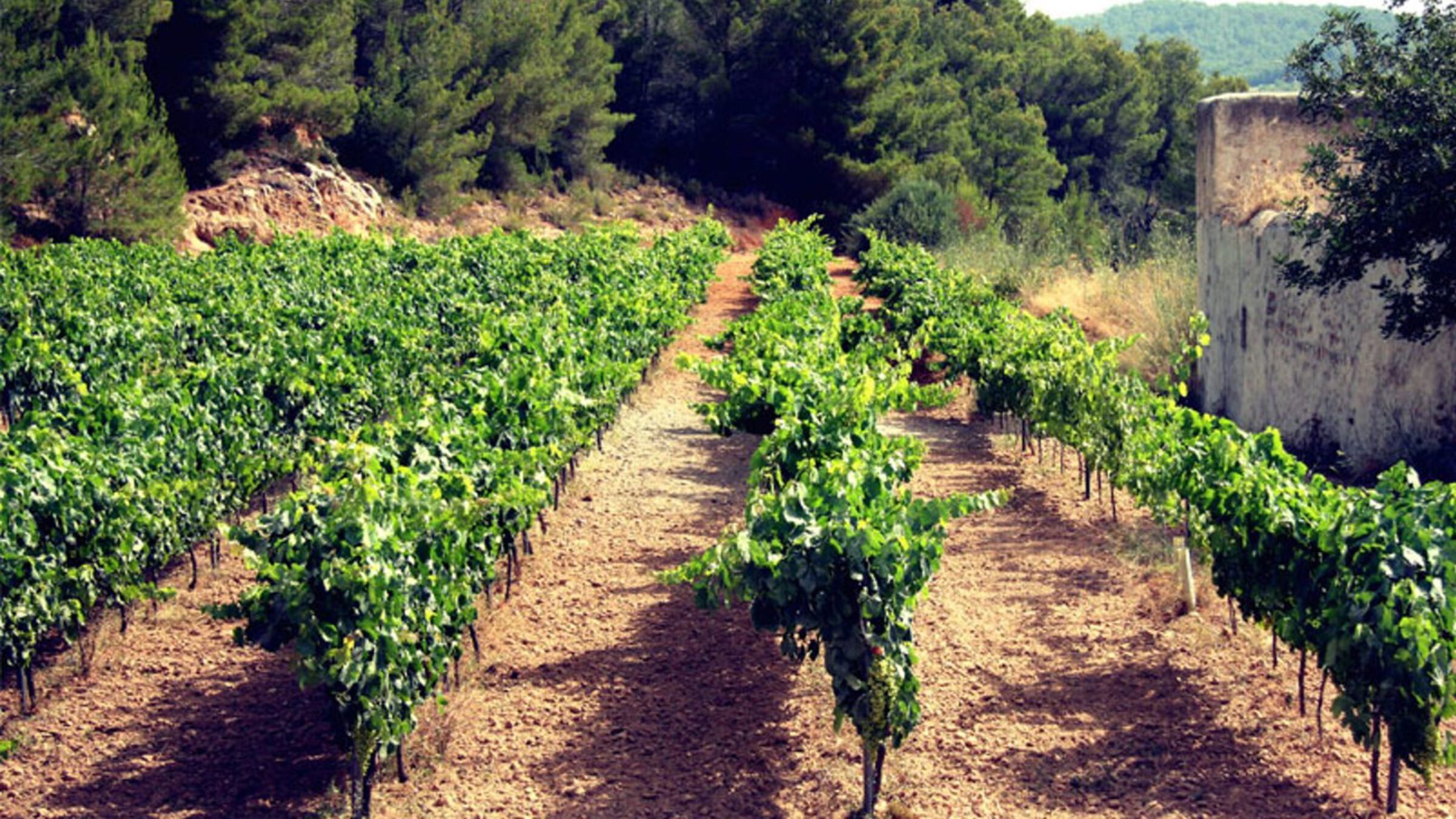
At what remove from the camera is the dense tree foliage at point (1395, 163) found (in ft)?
33.6

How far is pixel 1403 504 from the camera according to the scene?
5984mm

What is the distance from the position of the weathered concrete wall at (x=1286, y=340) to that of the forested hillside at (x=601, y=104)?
19248mm

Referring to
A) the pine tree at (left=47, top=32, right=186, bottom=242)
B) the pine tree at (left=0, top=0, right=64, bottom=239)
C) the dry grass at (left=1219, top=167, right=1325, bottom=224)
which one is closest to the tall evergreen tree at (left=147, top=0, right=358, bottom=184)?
the pine tree at (left=47, top=32, right=186, bottom=242)

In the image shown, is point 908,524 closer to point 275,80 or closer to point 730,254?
point 275,80

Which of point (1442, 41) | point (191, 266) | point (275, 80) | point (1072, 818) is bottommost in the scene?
point (1072, 818)

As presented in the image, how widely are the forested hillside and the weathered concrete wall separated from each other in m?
19.2

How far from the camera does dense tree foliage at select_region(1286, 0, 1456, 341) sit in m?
10.2

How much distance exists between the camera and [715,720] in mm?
6926

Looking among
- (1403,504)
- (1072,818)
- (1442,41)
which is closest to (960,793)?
(1072,818)

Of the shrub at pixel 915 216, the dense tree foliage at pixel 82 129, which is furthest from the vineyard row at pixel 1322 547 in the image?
the shrub at pixel 915 216

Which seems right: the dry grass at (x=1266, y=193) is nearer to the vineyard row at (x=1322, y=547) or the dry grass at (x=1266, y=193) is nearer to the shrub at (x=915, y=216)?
the vineyard row at (x=1322, y=547)

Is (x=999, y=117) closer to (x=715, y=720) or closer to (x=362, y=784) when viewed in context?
(x=715, y=720)

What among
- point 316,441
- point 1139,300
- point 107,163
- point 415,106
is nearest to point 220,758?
point 316,441

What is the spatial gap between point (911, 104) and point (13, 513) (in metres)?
40.7
